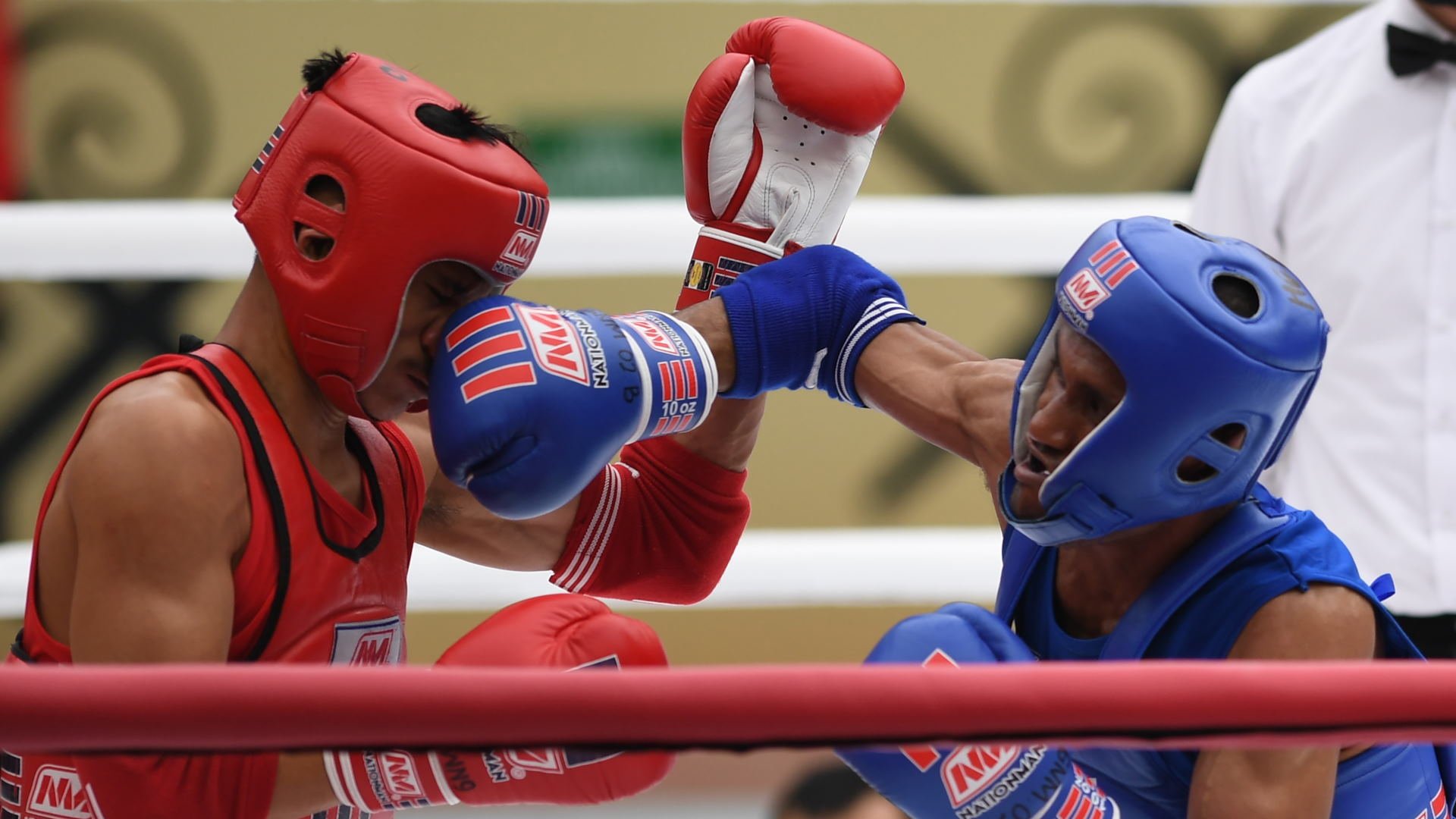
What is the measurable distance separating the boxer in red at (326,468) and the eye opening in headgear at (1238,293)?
0.55 metres

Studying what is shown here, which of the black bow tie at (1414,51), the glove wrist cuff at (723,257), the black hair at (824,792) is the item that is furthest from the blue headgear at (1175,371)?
the black bow tie at (1414,51)

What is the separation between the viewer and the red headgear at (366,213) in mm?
1427

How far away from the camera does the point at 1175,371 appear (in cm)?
136

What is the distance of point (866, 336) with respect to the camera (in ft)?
5.80

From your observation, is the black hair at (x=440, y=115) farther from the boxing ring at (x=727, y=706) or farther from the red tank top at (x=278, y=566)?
the boxing ring at (x=727, y=706)

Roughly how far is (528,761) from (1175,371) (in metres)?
0.69

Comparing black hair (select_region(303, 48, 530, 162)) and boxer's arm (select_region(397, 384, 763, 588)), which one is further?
boxer's arm (select_region(397, 384, 763, 588))

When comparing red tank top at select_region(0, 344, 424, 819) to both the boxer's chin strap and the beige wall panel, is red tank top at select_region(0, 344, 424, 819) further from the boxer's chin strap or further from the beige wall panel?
the beige wall panel

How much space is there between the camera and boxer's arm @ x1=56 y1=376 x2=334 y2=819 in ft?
4.36

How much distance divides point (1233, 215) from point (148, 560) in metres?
2.27

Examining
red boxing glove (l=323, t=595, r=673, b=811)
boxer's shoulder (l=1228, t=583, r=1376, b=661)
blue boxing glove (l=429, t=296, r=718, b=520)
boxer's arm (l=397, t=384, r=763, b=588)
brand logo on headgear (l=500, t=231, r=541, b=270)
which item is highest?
brand logo on headgear (l=500, t=231, r=541, b=270)

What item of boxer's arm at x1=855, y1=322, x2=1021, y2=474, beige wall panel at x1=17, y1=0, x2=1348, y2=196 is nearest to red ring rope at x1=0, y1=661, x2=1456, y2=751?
boxer's arm at x1=855, y1=322, x2=1021, y2=474

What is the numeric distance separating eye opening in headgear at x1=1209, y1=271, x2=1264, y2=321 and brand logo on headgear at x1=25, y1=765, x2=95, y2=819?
1213 mm

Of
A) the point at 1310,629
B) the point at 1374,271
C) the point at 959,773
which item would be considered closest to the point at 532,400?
the point at 959,773
